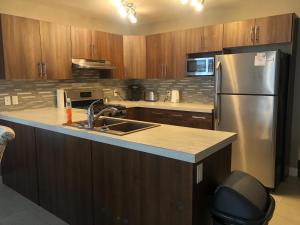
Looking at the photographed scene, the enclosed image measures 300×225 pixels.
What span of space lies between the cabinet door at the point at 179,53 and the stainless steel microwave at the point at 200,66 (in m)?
0.12

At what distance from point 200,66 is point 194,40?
41 centimetres

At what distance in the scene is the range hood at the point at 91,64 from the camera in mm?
3615

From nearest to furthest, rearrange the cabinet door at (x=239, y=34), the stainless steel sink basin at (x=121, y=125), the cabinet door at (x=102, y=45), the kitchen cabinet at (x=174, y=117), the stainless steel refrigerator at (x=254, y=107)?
the stainless steel sink basin at (x=121, y=125) → the stainless steel refrigerator at (x=254, y=107) → the cabinet door at (x=239, y=34) → the kitchen cabinet at (x=174, y=117) → the cabinet door at (x=102, y=45)

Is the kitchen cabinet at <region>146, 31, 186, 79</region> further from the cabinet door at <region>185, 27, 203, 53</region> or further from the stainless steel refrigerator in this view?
the stainless steel refrigerator

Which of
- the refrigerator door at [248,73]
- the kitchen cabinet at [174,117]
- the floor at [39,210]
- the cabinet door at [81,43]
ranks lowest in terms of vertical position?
the floor at [39,210]

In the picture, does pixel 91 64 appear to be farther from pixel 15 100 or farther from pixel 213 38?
pixel 213 38

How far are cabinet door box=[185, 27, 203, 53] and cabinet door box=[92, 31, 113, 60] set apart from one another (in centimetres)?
128

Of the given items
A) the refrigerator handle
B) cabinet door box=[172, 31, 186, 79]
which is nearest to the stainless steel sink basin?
the refrigerator handle

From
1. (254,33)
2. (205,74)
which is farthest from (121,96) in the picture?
(254,33)

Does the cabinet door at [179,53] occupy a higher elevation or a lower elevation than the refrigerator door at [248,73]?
higher

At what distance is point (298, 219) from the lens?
2402 millimetres

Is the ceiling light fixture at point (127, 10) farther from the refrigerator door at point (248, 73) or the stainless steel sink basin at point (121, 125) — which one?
the stainless steel sink basin at point (121, 125)

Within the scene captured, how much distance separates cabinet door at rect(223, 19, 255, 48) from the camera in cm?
325

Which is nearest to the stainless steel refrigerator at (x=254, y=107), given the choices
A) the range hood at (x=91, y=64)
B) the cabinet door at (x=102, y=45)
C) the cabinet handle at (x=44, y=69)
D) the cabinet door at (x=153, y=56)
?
the cabinet door at (x=153, y=56)
